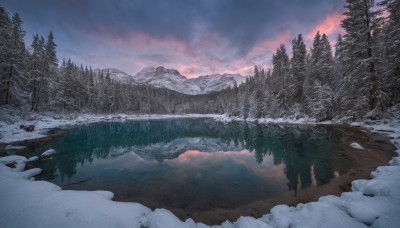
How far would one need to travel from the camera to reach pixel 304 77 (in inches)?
1674

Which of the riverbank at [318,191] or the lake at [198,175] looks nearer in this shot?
the riverbank at [318,191]

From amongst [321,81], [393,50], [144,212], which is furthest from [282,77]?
[144,212]

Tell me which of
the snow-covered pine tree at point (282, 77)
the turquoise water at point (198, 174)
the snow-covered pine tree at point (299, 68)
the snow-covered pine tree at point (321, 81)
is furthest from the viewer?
the snow-covered pine tree at point (282, 77)

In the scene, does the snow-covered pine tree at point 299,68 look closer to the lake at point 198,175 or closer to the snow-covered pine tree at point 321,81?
the snow-covered pine tree at point 321,81

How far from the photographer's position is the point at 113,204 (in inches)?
261

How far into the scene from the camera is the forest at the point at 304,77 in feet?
65.4

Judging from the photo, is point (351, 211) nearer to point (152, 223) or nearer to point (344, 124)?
point (152, 223)

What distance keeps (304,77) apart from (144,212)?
4723 centimetres

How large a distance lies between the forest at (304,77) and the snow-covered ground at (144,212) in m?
19.8

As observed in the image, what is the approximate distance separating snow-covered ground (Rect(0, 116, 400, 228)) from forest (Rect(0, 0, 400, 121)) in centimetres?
1985

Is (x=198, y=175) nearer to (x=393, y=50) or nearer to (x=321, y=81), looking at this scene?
(x=393, y=50)

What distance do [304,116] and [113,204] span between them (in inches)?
1689

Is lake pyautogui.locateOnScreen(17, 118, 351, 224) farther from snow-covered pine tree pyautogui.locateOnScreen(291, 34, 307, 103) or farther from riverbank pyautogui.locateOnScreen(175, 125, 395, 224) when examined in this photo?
snow-covered pine tree pyautogui.locateOnScreen(291, 34, 307, 103)

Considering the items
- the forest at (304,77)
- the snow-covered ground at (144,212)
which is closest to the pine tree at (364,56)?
the forest at (304,77)
